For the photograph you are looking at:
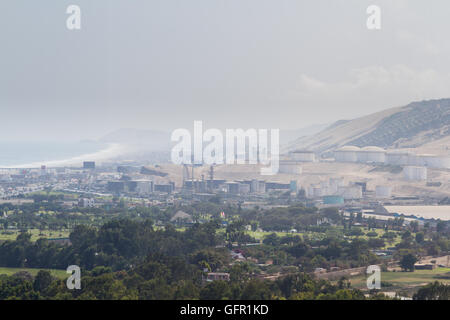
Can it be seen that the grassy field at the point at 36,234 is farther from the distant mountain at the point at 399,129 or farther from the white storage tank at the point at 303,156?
the distant mountain at the point at 399,129

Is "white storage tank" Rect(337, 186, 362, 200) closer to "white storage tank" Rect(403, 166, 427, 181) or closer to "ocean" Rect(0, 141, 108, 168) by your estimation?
"white storage tank" Rect(403, 166, 427, 181)

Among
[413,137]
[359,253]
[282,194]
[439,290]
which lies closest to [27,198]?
[282,194]

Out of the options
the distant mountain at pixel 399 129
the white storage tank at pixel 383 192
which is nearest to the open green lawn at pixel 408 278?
the white storage tank at pixel 383 192

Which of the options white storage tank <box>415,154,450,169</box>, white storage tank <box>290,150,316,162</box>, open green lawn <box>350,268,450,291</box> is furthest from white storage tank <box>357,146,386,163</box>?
open green lawn <box>350,268,450,291</box>

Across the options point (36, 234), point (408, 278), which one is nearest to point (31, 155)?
point (36, 234)

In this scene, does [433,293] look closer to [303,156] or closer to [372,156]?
[372,156]

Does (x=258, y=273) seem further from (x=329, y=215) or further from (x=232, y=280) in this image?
(x=329, y=215)
